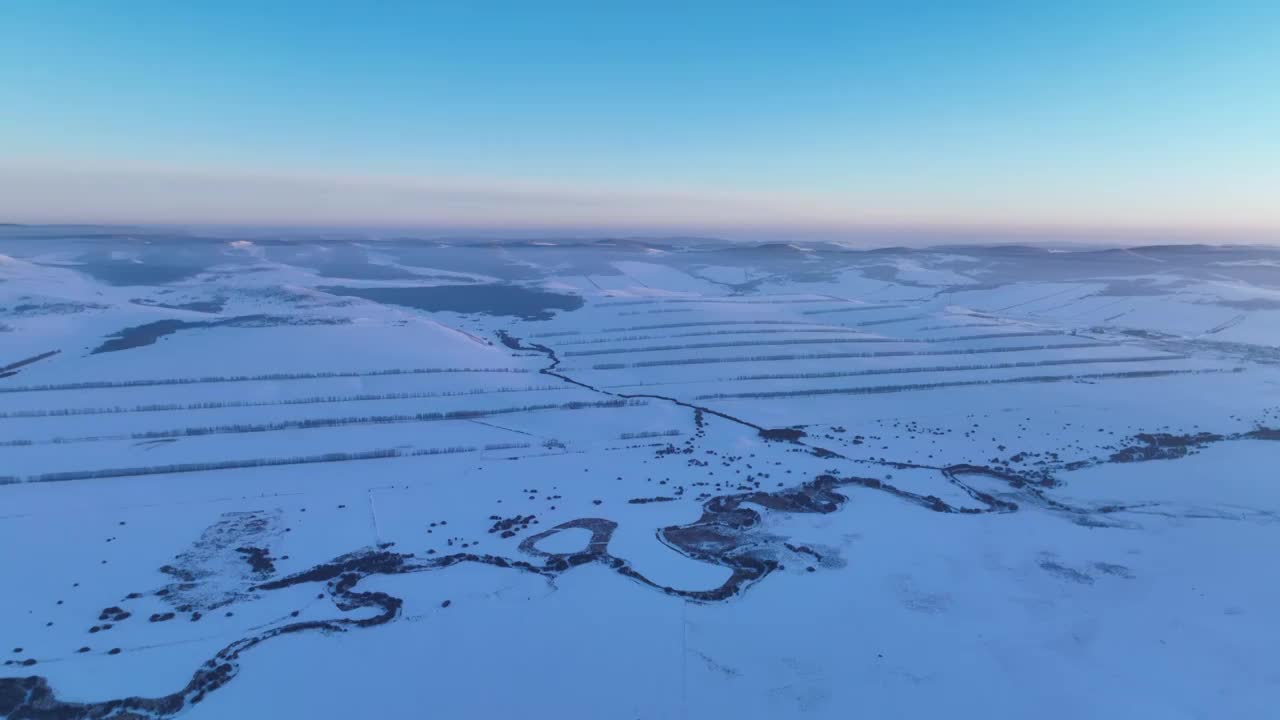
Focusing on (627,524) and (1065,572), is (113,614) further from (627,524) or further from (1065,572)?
(1065,572)

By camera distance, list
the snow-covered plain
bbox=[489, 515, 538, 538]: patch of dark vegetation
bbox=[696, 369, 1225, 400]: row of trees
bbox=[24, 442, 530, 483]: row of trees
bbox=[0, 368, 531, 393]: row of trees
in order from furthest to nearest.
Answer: bbox=[696, 369, 1225, 400]: row of trees
bbox=[0, 368, 531, 393]: row of trees
bbox=[24, 442, 530, 483]: row of trees
bbox=[489, 515, 538, 538]: patch of dark vegetation
the snow-covered plain

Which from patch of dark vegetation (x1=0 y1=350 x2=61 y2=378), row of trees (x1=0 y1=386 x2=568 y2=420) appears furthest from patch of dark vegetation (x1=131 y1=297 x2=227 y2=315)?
row of trees (x1=0 y1=386 x2=568 y2=420)

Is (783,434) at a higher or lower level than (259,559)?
higher

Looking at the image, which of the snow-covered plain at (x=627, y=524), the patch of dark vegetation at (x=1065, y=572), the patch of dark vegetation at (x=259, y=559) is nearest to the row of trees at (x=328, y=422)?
the snow-covered plain at (x=627, y=524)

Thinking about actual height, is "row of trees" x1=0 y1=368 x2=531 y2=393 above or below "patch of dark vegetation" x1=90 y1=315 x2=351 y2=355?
below

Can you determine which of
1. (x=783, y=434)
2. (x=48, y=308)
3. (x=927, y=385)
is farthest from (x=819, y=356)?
(x=48, y=308)

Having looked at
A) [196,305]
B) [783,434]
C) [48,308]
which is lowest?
[783,434]

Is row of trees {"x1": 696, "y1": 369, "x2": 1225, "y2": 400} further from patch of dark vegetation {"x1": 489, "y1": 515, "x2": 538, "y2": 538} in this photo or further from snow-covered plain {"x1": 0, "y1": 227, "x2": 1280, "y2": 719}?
patch of dark vegetation {"x1": 489, "y1": 515, "x2": 538, "y2": 538}

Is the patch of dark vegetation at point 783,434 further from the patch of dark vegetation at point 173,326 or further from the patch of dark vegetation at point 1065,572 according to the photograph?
the patch of dark vegetation at point 173,326
